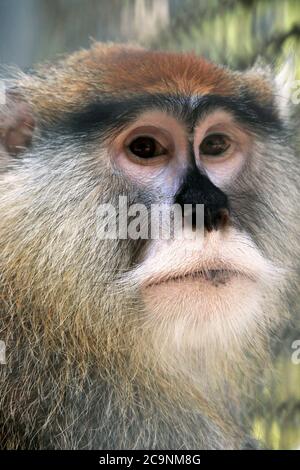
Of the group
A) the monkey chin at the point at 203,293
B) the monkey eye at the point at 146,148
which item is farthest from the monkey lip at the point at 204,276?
the monkey eye at the point at 146,148

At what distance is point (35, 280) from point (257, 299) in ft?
1.32

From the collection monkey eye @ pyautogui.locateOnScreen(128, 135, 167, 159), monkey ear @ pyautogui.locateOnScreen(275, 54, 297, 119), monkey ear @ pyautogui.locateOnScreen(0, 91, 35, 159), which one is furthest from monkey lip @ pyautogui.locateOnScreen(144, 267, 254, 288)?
monkey ear @ pyautogui.locateOnScreen(275, 54, 297, 119)

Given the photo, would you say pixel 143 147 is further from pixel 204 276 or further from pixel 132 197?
pixel 204 276

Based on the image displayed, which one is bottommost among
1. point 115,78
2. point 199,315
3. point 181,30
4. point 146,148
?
point 199,315

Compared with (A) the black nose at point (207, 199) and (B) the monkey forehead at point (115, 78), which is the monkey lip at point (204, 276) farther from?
(B) the monkey forehead at point (115, 78)

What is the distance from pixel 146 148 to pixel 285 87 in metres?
0.40

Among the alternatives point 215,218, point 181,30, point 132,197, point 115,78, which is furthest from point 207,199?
point 181,30

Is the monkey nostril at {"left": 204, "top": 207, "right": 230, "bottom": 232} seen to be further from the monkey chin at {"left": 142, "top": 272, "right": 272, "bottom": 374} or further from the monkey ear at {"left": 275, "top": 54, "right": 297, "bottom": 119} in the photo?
the monkey ear at {"left": 275, "top": 54, "right": 297, "bottom": 119}

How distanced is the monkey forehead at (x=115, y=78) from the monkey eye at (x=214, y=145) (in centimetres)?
8

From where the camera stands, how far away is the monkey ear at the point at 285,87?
1481 mm

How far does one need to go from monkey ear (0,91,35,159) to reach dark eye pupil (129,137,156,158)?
19 centimetres

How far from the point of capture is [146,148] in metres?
1.29

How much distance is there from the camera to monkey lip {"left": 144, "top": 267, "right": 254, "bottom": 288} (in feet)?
3.82
